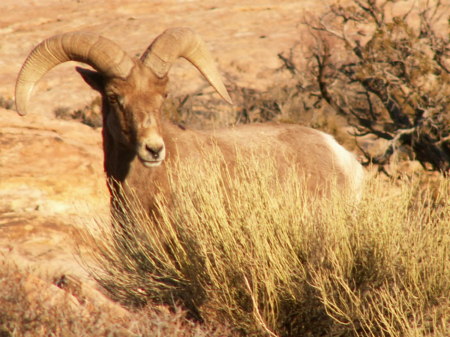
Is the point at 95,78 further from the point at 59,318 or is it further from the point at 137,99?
the point at 59,318

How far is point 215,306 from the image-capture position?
3.99 metres

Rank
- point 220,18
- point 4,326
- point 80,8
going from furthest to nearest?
point 80,8, point 220,18, point 4,326

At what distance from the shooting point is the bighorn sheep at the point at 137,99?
200 inches

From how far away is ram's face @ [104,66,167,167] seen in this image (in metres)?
4.89

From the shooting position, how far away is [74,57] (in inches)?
219

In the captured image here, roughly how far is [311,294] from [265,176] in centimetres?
88

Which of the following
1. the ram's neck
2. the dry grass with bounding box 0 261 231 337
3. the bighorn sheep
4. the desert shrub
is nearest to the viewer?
the dry grass with bounding box 0 261 231 337

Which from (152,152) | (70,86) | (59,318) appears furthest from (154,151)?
(70,86)

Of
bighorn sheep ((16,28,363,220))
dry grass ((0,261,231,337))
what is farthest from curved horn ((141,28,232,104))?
dry grass ((0,261,231,337))

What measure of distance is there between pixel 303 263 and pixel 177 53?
258 cm

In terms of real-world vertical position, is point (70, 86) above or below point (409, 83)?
below

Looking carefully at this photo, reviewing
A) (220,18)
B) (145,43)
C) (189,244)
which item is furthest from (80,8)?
(189,244)

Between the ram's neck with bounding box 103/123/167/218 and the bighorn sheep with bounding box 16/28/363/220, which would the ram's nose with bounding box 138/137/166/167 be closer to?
the bighorn sheep with bounding box 16/28/363/220

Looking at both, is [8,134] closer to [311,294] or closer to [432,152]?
[432,152]
